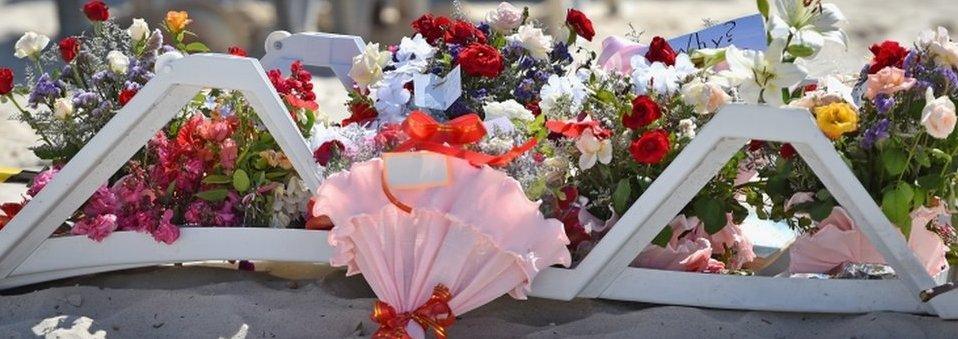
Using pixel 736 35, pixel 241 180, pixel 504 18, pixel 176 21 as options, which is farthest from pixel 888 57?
pixel 176 21

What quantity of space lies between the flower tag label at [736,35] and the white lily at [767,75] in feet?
2.08

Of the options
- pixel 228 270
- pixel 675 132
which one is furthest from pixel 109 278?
pixel 675 132

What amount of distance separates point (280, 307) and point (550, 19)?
6.43m

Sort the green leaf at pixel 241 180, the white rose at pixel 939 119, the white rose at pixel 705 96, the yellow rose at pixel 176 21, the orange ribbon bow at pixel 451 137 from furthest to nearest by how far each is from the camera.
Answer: the yellow rose at pixel 176 21
the green leaf at pixel 241 180
the white rose at pixel 705 96
the orange ribbon bow at pixel 451 137
the white rose at pixel 939 119

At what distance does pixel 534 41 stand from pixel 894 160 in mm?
929

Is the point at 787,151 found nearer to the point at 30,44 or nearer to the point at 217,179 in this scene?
the point at 217,179

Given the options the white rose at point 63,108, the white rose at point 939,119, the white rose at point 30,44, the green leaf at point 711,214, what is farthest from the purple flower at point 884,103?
the white rose at point 30,44

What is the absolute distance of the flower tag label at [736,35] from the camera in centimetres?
Answer: 354

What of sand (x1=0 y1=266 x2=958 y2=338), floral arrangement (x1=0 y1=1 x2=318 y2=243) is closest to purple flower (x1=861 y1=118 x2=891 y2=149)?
sand (x1=0 y1=266 x2=958 y2=338)

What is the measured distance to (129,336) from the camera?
10.1ft

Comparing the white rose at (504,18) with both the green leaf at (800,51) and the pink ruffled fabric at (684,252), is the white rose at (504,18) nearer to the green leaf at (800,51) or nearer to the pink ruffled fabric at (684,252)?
the pink ruffled fabric at (684,252)

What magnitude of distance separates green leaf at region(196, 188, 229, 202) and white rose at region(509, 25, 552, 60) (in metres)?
0.80

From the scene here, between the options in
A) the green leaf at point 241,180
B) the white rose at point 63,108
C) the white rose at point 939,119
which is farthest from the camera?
the white rose at point 63,108

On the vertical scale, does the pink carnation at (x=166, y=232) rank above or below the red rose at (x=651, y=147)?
below
